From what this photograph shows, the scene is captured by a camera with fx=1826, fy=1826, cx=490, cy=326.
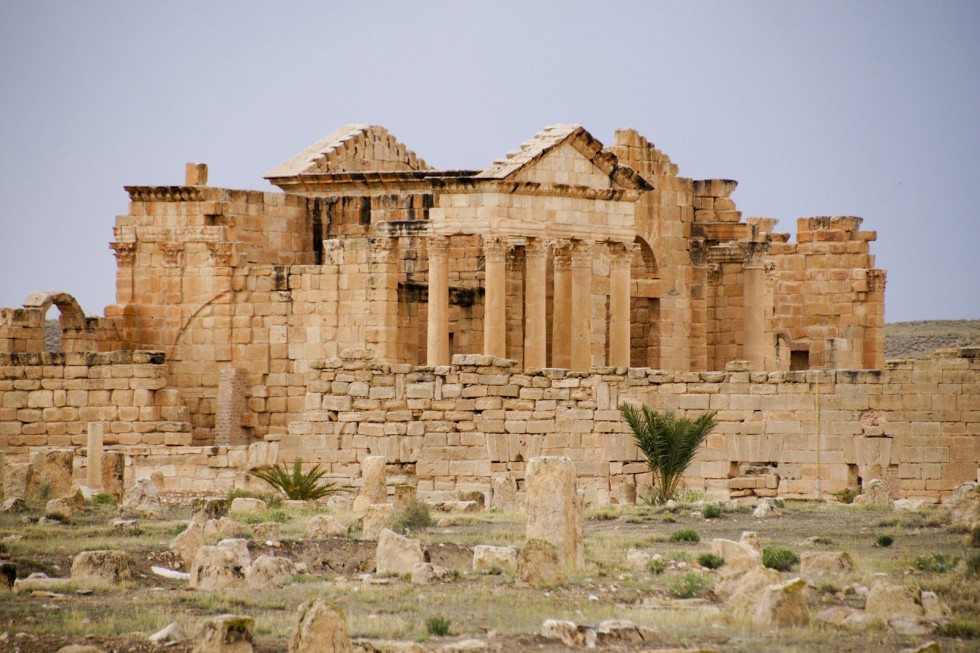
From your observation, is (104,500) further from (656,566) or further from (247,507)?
(656,566)

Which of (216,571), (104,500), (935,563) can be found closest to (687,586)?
(935,563)

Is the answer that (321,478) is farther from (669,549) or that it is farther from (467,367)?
(669,549)

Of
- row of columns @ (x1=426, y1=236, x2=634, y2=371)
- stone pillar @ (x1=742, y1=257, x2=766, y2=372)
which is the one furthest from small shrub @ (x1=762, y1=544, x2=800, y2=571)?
stone pillar @ (x1=742, y1=257, x2=766, y2=372)

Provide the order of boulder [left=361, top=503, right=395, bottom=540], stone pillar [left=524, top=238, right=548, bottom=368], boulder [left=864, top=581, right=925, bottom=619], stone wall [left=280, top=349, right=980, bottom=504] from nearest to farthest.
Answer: boulder [left=864, top=581, right=925, bottom=619]
boulder [left=361, top=503, right=395, bottom=540]
stone wall [left=280, top=349, right=980, bottom=504]
stone pillar [left=524, top=238, right=548, bottom=368]

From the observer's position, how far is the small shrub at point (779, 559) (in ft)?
59.3

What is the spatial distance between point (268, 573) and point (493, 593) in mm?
2204

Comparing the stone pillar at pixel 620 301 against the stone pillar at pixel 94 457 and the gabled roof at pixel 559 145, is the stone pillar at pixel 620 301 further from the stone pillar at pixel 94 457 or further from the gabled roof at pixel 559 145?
the stone pillar at pixel 94 457

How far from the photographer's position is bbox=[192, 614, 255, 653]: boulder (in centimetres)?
1333

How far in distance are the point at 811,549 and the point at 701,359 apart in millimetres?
18430

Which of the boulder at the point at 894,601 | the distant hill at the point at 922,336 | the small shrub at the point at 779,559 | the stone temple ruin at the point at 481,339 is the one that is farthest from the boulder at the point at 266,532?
the distant hill at the point at 922,336

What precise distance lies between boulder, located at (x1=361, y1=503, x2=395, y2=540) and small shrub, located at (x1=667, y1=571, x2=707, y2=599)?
179 inches

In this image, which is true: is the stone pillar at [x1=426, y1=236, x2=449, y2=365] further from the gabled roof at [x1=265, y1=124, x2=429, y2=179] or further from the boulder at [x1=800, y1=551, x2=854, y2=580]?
the boulder at [x1=800, y1=551, x2=854, y2=580]

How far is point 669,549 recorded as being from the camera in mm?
19391

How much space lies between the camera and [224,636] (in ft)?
43.9
